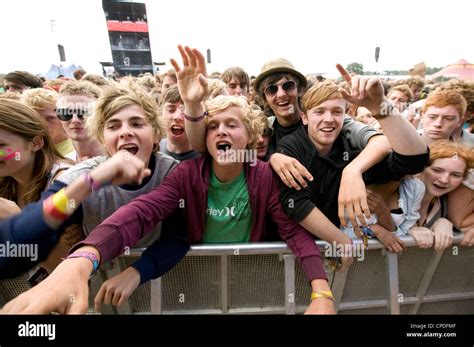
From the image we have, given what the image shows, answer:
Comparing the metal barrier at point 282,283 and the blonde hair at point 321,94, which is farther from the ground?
the blonde hair at point 321,94

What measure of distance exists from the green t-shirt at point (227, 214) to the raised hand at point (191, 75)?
0.38 metres

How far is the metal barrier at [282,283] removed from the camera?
3.70ft

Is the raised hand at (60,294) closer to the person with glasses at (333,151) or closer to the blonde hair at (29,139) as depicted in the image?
the blonde hair at (29,139)

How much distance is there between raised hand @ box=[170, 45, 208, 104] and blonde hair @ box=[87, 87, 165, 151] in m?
0.24

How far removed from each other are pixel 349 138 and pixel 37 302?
1423 millimetres

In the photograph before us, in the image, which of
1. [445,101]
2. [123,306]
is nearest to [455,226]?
[445,101]

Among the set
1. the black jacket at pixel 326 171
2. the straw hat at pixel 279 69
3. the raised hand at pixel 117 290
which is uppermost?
the straw hat at pixel 279 69

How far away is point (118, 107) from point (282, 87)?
1046mm

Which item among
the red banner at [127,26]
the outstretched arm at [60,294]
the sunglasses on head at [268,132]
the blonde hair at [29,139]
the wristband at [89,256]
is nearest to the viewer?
the outstretched arm at [60,294]

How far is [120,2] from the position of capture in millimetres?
9375

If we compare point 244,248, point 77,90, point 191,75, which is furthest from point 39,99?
point 244,248

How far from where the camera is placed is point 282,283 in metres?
1.22

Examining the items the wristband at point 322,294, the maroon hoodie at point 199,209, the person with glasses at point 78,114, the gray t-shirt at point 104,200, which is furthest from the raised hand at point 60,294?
the person with glasses at point 78,114

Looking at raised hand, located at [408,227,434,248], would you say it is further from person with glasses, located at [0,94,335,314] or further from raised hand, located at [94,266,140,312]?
raised hand, located at [94,266,140,312]
